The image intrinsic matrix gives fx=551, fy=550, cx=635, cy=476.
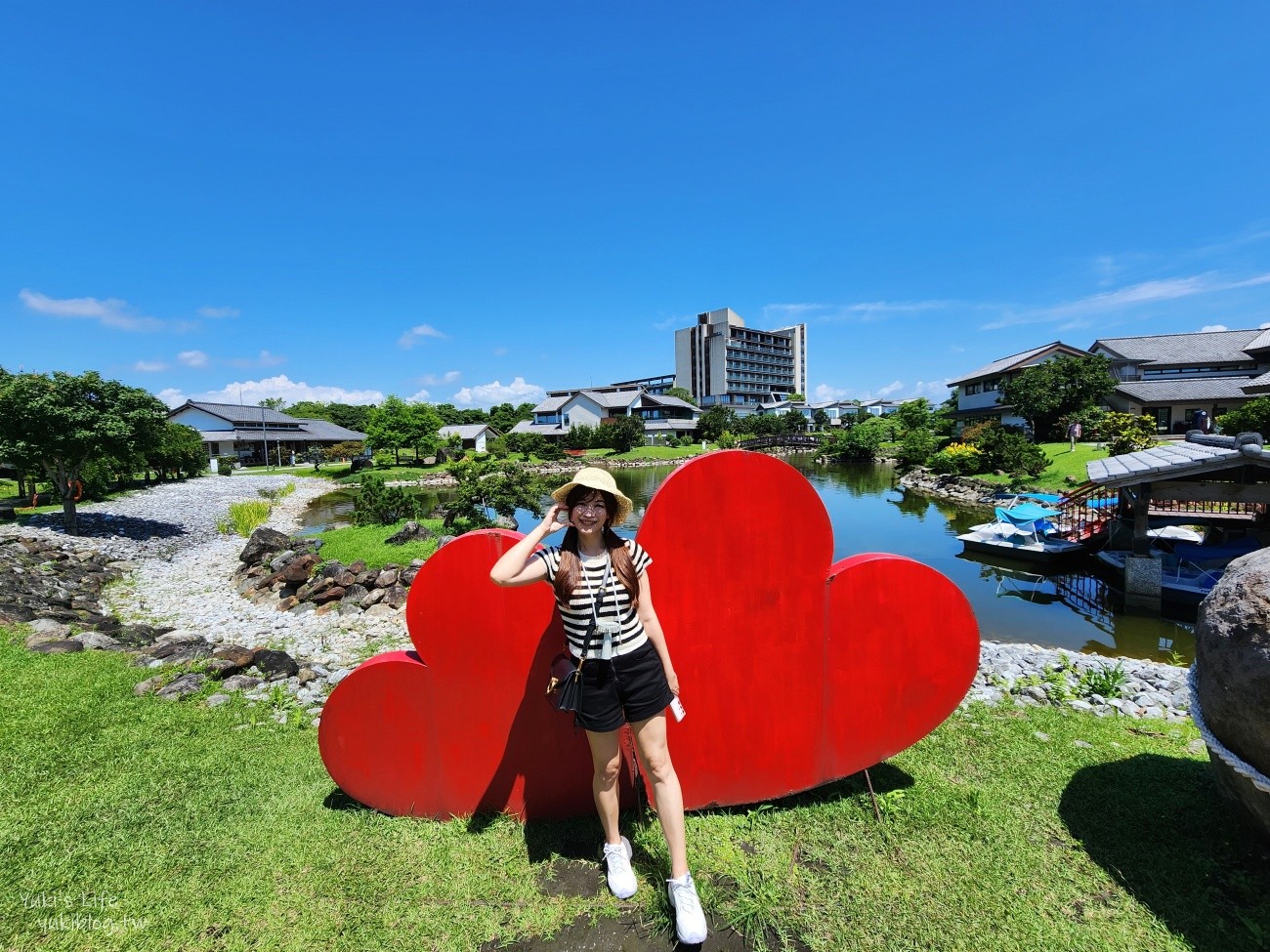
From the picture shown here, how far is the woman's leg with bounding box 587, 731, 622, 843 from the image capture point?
263 centimetres

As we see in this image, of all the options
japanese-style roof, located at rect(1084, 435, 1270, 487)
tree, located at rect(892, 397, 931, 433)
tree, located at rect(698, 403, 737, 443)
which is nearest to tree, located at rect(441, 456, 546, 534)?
japanese-style roof, located at rect(1084, 435, 1270, 487)

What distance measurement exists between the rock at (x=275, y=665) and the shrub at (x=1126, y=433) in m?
28.3

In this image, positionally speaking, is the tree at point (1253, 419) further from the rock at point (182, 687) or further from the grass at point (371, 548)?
the rock at point (182, 687)

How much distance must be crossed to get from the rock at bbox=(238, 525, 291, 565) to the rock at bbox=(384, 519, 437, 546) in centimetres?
225

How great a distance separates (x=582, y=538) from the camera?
255 centimetres

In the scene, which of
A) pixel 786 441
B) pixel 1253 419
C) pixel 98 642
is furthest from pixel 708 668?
pixel 786 441

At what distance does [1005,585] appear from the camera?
40.2 feet

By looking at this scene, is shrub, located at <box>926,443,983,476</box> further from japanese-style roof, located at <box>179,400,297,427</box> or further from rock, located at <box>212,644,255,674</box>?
japanese-style roof, located at <box>179,400,297,427</box>

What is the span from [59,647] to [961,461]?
31333 millimetres

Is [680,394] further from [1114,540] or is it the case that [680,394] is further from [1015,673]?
[1015,673]

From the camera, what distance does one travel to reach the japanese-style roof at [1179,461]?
29.2ft

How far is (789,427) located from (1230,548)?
56.3 m

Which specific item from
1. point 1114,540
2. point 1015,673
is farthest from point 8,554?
point 1114,540

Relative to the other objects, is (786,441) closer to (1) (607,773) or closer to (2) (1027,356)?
(2) (1027,356)
